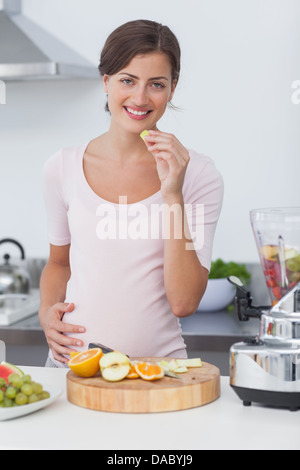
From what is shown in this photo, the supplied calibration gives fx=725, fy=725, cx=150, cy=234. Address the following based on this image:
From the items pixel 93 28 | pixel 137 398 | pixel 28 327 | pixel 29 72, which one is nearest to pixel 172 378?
pixel 137 398

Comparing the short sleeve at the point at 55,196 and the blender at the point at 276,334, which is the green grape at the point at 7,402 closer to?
the blender at the point at 276,334

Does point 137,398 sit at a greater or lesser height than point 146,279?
lesser

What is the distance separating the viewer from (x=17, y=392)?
4.14ft

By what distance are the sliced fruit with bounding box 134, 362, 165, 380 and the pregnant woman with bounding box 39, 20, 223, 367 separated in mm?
341

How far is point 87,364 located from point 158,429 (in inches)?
8.6

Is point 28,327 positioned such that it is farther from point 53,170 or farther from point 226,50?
point 226,50

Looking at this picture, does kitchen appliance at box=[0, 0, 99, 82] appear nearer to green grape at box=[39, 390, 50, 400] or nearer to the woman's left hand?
the woman's left hand

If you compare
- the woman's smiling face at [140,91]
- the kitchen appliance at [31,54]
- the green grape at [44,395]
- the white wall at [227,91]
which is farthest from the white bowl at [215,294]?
the green grape at [44,395]

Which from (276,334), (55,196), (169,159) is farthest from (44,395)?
(55,196)

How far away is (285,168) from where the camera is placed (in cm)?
308

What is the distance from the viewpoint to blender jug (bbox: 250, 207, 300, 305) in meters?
1.31

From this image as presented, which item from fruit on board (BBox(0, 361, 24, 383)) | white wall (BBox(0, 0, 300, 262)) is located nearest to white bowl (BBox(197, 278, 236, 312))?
white wall (BBox(0, 0, 300, 262))

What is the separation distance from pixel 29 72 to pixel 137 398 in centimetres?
193

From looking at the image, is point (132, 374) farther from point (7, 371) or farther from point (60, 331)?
point (60, 331)
